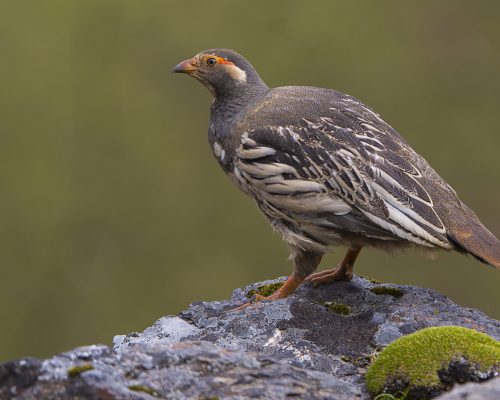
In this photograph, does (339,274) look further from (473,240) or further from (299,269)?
(473,240)

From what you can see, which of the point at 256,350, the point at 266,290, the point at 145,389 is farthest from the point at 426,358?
the point at 266,290

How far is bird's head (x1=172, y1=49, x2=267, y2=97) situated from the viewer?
939 centimetres

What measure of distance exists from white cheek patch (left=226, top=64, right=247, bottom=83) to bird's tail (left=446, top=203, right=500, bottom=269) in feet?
8.35

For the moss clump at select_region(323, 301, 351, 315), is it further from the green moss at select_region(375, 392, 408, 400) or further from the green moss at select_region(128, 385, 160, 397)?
the green moss at select_region(128, 385, 160, 397)

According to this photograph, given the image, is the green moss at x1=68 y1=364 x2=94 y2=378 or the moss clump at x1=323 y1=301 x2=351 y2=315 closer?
the green moss at x1=68 y1=364 x2=94 y2=378

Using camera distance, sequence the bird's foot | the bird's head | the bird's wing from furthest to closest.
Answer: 1. the bird's head
2. the bird's foot
3. the bird's wing

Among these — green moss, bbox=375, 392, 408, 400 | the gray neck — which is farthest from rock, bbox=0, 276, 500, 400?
the gray neck

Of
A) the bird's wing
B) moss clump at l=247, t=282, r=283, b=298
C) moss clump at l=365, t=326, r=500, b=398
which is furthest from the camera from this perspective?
moss clump at l=247, t=282, r=283, b=298

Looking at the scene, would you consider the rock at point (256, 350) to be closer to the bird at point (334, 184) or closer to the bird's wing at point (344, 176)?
the bird at point (334, 184)

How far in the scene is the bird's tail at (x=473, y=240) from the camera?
8.05 m

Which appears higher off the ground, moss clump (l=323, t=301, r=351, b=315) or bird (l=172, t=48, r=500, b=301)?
bird (l=172, t=48, r=500, b=301)

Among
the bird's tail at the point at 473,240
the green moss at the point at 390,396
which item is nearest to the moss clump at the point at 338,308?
the bird's tail at the point at 473,240

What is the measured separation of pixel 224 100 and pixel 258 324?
2.50 m

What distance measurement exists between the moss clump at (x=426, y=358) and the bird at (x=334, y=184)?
60.2 inches
